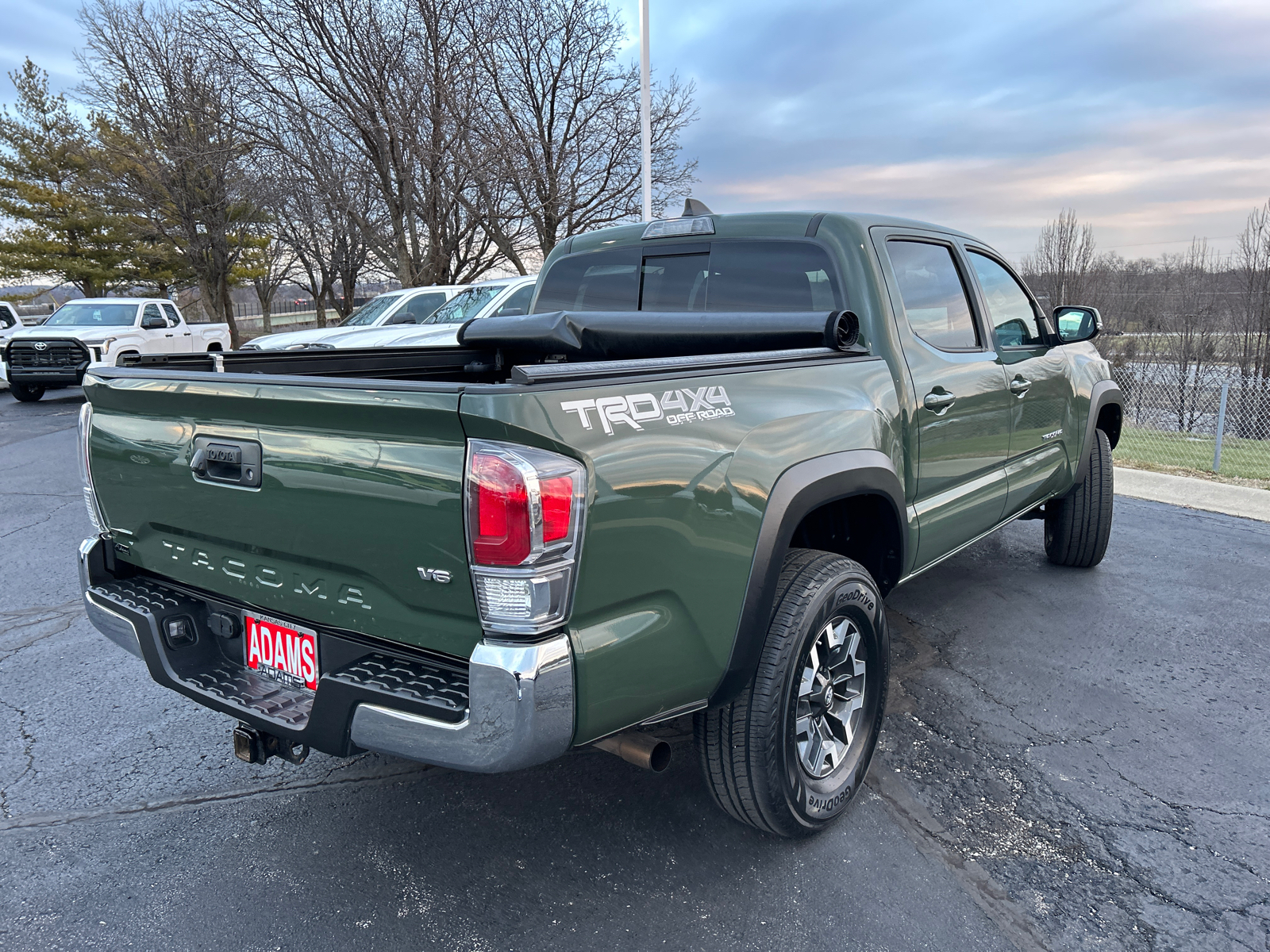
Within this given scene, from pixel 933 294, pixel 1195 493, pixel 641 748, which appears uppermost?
pixel 933 294

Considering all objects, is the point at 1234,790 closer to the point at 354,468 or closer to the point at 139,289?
the point at 354,468

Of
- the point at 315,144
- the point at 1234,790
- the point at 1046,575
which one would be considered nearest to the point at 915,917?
the point at 1234,790

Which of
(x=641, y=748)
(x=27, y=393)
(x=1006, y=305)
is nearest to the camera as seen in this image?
(x=641, y=748)

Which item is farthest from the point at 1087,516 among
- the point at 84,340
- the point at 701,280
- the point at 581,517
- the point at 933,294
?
the point at 84,340

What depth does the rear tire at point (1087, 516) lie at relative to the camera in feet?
17.4

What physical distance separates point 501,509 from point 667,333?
1234 millimetres

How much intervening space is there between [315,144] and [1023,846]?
2496 centimetres

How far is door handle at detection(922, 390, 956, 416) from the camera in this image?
331cm

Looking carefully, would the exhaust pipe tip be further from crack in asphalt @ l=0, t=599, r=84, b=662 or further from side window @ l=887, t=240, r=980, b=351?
crack in asphalt @ l=0, t=599, r=84, b=662

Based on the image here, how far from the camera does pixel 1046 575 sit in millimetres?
5500

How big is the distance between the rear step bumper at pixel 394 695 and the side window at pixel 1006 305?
3170mm

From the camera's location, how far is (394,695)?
78.4 inches

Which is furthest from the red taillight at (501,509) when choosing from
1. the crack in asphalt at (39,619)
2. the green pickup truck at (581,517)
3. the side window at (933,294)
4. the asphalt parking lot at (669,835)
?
the crack in asphalt at (39,619)

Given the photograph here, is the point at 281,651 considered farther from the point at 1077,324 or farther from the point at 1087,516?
the point at 1087,516
